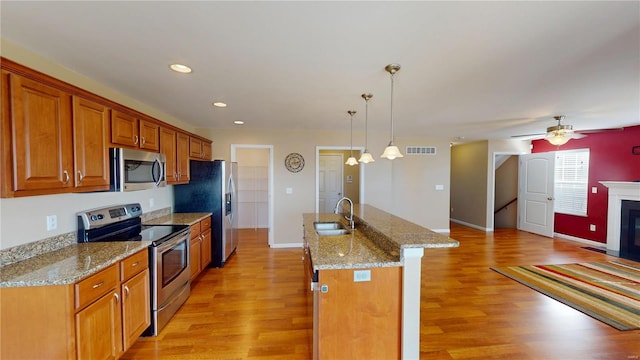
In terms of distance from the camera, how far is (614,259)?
4.51m

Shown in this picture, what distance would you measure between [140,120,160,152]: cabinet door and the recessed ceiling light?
3.01 ft

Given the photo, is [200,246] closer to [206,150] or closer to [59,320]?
[206,150]

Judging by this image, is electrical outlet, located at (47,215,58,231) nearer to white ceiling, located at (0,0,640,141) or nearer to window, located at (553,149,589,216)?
white ceiling, located at (0,0,640,141)

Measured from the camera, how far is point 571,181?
5723 mm

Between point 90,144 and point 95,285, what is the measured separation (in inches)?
43.0

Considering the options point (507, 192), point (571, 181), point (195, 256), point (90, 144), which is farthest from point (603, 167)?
point (90, 144)

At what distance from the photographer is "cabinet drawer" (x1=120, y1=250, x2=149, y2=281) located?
203cm

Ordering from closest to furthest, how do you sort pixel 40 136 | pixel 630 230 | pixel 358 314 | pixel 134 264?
1. pixel 40 136
2. pixel 358 314
3. pixel 134 264
4. pixel 630 230

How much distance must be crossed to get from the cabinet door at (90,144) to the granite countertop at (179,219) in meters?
1.15

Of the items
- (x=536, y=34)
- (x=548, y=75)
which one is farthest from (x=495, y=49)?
(x=548, y=75)

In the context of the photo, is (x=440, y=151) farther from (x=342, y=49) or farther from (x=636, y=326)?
(x=342, y=49)

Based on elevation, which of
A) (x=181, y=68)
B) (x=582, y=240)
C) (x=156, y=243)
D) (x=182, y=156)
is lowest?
(x=582, y=240)

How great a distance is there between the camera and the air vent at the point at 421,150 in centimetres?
610

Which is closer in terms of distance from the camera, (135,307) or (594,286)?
(135,307)
